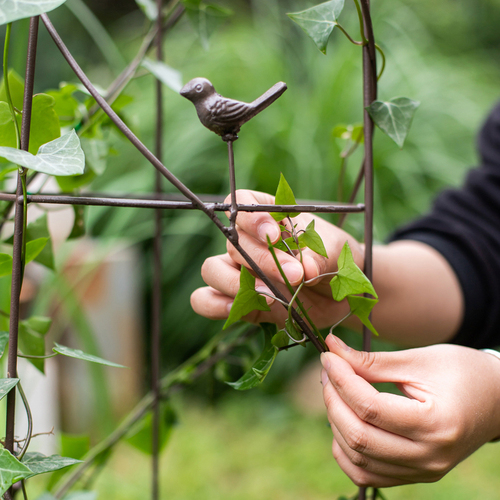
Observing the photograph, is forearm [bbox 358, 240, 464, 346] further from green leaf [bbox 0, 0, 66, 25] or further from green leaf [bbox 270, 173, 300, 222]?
green leaf [bbox 0, 0, 66, 25]

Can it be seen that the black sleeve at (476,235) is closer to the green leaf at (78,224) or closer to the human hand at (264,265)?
the human hand at (264,265)

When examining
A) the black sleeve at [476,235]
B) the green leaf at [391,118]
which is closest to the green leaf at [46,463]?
the green leaf at [391,118]

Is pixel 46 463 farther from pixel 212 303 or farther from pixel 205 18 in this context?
pixel 205 18

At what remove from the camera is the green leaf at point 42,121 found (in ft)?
0.75

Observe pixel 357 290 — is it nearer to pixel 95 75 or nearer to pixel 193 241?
pixel 193 241

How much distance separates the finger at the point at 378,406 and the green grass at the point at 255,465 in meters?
0.67

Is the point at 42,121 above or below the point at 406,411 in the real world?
above

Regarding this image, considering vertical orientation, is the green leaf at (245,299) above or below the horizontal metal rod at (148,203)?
below

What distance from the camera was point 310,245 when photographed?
0.22 metres

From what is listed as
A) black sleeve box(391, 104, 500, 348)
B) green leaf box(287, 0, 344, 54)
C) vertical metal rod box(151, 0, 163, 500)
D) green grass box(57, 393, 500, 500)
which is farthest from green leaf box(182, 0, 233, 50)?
green grass box(57, 393, 500, 500)

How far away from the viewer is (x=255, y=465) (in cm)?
90

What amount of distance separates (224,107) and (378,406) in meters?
0.16

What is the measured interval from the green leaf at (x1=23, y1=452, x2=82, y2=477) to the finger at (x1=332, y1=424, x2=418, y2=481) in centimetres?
14

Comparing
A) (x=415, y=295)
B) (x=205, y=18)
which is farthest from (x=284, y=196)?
(x=415, y=295)
